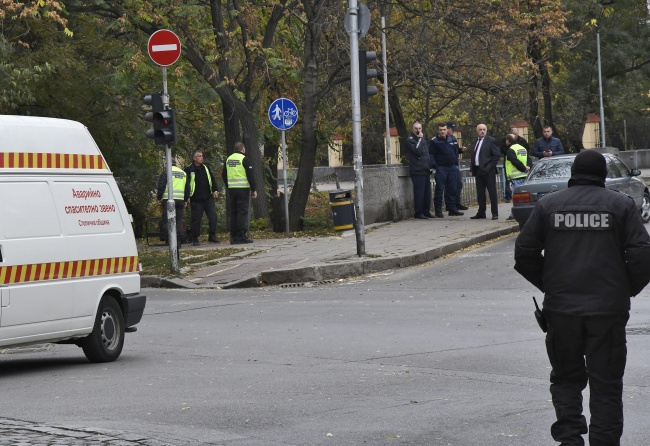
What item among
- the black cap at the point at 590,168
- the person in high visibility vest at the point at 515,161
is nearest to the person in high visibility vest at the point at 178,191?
the person in high visibility vest at the point at 515,161

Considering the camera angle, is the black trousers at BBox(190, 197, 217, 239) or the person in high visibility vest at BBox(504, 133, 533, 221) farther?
the person in high visibility vest at BBox(504, 133, 533, 221)

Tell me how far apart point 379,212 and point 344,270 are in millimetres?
8679

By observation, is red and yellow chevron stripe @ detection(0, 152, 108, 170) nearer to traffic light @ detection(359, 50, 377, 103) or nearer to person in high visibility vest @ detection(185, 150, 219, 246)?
traffic light @ detection(359, 50, 377, 103)

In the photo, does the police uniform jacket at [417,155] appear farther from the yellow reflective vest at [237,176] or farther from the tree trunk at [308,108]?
the yellow reflective vest at [237,176]

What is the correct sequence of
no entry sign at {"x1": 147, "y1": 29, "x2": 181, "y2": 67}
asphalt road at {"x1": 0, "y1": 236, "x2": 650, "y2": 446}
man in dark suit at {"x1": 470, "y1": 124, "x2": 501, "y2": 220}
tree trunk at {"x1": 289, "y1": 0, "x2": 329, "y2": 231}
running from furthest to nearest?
1. man in dark suit at {"x1": 470, "y1": 124, "x2": 501, "y2": 220}
2. tree trunk at {"x1": 289, "y1": 0, "x2": 329, "y2": 231}
3. no entry sign at {"x1": 147, "y1": 29, "x2": 181, "y2": 67}
4. asphalt road at {"x1": 0, "y1": 236, "x2": 650, "y2": 446}

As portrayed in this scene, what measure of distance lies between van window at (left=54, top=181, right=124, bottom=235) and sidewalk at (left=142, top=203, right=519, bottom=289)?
7115 mm

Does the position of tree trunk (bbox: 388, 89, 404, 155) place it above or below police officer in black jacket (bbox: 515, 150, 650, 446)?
above

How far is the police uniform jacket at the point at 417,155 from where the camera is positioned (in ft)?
91.7

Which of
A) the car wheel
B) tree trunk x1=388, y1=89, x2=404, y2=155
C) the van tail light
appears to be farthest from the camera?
tree trunk x1=388, y1=89, x2=404, y2=155

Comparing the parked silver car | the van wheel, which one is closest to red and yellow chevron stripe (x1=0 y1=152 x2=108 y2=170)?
the van wheel

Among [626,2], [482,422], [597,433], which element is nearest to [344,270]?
[482,422]

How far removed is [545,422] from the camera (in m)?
7.74

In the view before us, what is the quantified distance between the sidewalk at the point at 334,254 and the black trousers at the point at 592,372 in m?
12.7

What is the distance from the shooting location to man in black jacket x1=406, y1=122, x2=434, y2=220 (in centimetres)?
2797
